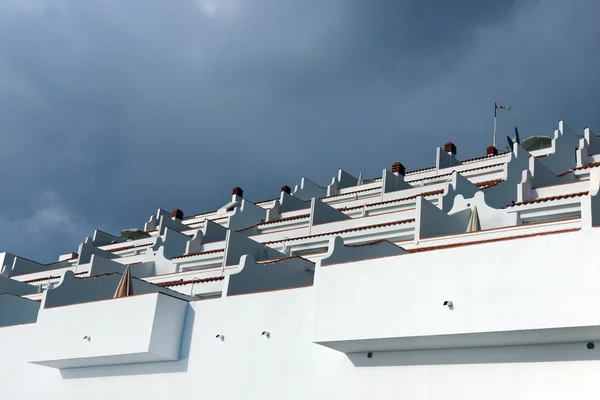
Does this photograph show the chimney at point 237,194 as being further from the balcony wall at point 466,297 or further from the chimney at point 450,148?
the balcony wall at point 466,297

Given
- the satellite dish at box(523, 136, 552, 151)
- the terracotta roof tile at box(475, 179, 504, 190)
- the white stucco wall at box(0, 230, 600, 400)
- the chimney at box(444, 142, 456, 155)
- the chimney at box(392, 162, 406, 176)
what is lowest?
the white stucco wall at box(0, 230, 600, 400)

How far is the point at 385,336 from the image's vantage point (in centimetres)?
1712

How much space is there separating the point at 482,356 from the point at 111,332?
12758mm

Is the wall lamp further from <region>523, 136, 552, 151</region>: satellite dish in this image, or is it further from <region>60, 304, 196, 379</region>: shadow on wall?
<region>523, 136, 552, 151</region>: satellite dish

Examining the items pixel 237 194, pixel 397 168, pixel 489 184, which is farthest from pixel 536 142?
pixel 237 194

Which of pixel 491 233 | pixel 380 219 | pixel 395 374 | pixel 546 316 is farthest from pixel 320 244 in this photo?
pixel 546 316

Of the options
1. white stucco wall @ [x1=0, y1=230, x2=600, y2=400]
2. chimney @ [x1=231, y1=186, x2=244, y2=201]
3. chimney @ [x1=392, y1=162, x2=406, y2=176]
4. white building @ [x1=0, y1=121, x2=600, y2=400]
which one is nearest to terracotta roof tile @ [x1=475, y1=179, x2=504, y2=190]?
white building @ [x1=0, y1=121, x2=600, y2=400]

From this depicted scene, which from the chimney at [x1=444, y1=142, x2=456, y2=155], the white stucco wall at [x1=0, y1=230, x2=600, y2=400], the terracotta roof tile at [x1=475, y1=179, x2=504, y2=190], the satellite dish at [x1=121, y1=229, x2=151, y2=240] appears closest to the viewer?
the white stucco wall at [x1=0, y1=230, x2=600, y2=400]

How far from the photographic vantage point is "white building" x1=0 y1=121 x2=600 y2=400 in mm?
15281

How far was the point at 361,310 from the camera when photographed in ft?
58.9

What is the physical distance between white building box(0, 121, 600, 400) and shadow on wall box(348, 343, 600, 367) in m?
0.03

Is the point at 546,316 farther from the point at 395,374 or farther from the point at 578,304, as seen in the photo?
the point at 395,374

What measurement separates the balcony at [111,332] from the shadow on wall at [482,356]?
688cm

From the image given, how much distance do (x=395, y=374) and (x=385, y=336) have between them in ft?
4.39
